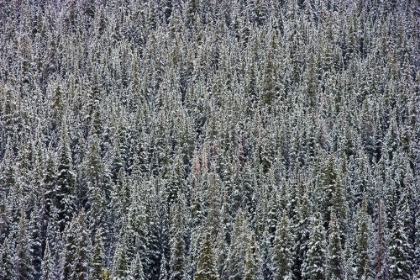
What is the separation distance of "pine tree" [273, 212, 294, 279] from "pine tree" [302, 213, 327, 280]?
183 centimetres

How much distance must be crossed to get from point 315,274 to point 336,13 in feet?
326

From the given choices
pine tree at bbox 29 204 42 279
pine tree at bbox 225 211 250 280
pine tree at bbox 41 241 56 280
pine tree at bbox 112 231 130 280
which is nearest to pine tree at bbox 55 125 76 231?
pine tree at bbox 29 204 42 279

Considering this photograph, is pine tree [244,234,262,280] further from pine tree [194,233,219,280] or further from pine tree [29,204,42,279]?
pine tree [29,204,42,279]

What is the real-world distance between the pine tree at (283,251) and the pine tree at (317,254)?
1829 millimetres

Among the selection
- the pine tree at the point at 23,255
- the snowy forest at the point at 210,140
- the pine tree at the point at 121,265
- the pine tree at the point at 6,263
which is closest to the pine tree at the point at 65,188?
the snowy forest at the point at 210,140

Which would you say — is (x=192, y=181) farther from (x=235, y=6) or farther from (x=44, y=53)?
(x=235, y=6)

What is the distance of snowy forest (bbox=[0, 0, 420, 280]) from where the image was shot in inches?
2314

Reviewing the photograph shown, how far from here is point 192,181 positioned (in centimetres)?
7769

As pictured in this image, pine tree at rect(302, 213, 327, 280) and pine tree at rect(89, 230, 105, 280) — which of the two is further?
pine tree at rect(89, 230, 105, 280)

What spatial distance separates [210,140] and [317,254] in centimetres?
3721

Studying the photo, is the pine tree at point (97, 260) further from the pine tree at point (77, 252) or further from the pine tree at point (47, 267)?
the pine tree at point (47, 267)

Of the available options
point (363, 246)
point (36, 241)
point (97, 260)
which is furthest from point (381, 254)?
point (36, 241)

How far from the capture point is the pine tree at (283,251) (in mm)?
56625

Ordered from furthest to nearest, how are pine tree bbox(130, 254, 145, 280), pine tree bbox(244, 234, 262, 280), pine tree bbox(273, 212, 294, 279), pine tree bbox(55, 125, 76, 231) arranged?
pine tree bbox(55, 125, 76, 231), pine tree bbox(273, 212, 294, 279), pine tree bbox(130, 254, 145, 280), pine tree bbox(244, 234, 262, 280)
